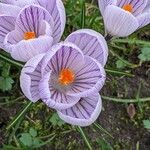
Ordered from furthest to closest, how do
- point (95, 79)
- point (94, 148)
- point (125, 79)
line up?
point (125, 79), point (94, 148), point (95, 79)

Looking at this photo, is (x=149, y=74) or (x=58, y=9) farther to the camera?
(x=149, y=74)

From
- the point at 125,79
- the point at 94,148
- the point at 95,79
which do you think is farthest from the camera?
the point at 125,79

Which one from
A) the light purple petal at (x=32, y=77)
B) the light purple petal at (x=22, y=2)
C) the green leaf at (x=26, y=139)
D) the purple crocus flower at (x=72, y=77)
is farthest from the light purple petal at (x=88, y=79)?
the green leaf at (x=26, y=139)

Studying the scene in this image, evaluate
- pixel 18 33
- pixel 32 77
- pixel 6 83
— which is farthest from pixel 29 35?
pixel 6 83

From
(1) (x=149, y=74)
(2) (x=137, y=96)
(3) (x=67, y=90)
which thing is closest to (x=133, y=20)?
(3) (x=67, y=90)

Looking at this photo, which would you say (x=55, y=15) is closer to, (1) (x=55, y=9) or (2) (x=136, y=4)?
(1) (x=55, y=9)

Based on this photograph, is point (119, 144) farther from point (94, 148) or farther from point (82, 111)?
point (82, 111)

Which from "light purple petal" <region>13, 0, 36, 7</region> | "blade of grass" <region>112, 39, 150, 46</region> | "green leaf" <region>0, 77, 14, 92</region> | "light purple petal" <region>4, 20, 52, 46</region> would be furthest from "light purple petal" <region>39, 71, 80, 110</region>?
"blade of grass" <region>112, 39, 150, 46</region>
